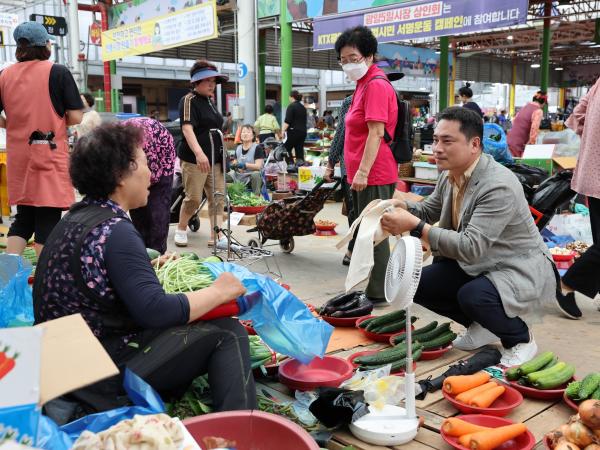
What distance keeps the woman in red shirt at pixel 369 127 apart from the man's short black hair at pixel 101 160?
91.0 inches

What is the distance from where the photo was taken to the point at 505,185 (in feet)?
10.2

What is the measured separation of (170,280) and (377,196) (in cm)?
215

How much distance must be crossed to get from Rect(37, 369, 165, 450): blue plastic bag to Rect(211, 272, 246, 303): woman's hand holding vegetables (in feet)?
1.44

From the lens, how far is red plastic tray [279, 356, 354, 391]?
2.94 meters

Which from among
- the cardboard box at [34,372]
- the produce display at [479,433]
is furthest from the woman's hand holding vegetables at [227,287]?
the produce display at [479,433]

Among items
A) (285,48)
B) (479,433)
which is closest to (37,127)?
(479,433)

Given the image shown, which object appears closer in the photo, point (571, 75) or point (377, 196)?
point (377, 196)

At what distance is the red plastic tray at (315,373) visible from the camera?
294 cm

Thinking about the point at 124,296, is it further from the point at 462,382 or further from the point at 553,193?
the point at 553,193

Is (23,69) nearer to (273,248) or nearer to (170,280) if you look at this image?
(170,280)

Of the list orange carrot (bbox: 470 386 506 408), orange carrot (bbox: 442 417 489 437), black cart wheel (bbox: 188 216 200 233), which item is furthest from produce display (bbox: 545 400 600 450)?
black cart wheel (bbox: 188 216 200 233)

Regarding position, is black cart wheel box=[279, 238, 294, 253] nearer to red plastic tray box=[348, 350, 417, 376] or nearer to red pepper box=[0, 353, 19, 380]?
red plastic tray box=[348, 350, 417, 376]

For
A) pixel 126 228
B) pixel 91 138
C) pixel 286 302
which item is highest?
pixel 91 138

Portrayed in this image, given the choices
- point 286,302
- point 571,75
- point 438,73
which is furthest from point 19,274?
point 571,75
